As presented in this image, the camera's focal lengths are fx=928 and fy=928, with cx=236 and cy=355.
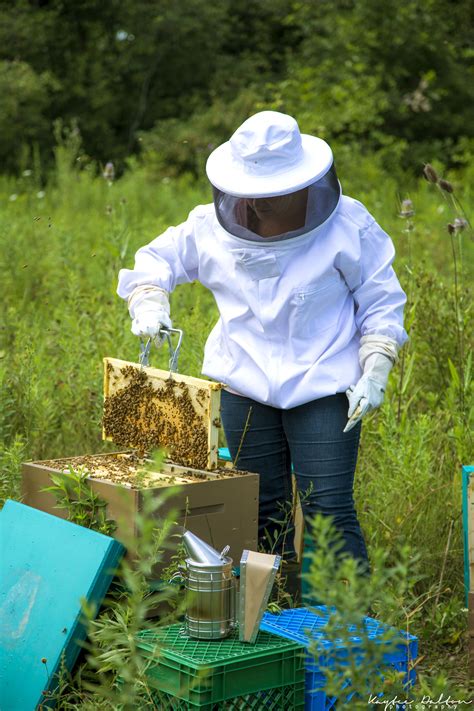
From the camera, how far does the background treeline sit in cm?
1218

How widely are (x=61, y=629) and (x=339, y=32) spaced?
39.5ft

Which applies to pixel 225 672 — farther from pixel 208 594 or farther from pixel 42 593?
pixel 42 593

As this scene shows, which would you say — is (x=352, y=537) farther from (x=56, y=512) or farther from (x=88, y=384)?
(x=88, y=384)

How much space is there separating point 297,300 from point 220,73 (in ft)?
45.0

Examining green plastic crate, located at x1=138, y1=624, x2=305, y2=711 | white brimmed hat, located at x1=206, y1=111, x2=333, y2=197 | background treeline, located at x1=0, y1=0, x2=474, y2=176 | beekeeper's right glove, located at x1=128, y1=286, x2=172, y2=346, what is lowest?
background treeline, located at x1=0, y1=0, x2=474, y2=176

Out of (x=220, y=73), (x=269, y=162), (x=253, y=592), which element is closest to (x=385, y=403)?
(x=269, y=162)

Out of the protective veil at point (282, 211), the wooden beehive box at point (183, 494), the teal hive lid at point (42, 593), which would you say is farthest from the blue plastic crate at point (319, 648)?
the protective veil at point (282, 211)

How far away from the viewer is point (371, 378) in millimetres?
2609

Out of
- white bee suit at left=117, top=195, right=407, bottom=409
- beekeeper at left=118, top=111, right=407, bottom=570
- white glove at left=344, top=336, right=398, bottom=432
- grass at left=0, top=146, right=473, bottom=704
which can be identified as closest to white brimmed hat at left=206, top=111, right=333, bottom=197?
beekeeper at left=118, top=111, right=407, bottom=570

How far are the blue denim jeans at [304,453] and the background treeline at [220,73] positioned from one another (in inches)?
300

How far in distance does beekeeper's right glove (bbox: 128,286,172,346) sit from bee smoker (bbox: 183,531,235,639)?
69 centimetres

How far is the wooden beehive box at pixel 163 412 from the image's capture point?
101 inches

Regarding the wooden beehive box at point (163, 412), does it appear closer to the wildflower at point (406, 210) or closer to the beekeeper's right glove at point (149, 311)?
the beekeeper's right glove at point (149, 311)

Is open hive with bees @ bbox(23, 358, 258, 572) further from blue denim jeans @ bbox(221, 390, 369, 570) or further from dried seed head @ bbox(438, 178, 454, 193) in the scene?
dried seed head @ bbox(438, 178, 454, 193)
